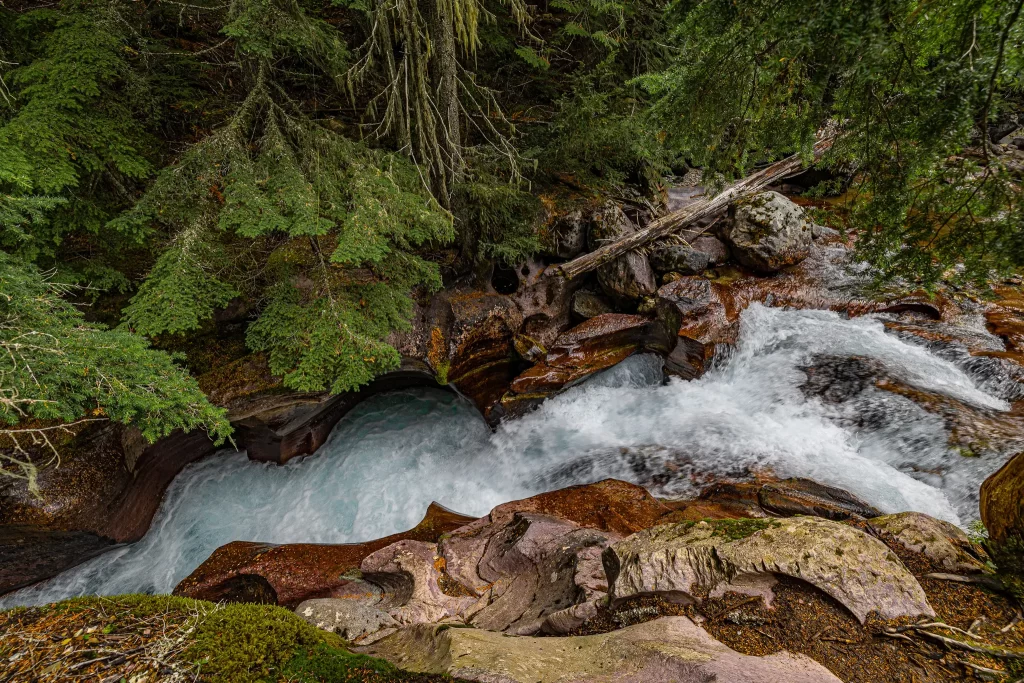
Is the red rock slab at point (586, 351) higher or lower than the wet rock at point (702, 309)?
lower

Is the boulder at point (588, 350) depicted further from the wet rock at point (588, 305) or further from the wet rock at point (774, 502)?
the wet rock at point (774, 502)

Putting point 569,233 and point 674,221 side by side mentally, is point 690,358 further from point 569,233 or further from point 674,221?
point 569,233

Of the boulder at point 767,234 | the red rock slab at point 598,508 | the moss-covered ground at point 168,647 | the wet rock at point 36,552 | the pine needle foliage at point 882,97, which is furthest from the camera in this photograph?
the boulder at point 767,234

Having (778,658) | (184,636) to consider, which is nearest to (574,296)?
(778,658)

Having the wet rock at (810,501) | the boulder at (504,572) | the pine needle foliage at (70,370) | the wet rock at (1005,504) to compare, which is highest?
the pine needle foliage at (70,370)

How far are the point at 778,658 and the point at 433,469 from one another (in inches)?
259

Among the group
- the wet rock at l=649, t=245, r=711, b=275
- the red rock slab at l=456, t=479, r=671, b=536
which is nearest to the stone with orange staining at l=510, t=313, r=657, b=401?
the wet rock at l=649, t=245, r=711, b=275

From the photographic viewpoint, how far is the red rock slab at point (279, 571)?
462 centimetres

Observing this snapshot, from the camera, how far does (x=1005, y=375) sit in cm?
636

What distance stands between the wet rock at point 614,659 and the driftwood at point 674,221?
295 inches

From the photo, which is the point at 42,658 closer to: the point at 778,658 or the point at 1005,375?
the point at 778,658

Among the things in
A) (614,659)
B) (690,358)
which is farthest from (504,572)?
(690,358)

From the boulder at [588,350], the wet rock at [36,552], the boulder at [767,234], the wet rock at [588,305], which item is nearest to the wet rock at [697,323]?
the boulder at [588,350]

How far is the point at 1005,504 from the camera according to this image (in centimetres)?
301
